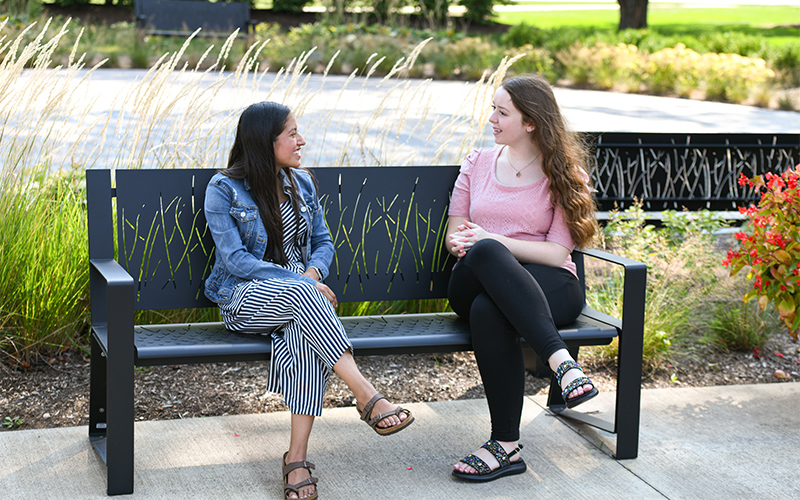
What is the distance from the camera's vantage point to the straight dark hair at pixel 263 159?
2881mm

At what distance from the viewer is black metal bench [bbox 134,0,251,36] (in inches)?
688

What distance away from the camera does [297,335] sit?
2.63 m

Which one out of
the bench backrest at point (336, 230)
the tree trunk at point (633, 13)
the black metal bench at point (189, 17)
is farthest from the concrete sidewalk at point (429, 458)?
the tree trunk at point (633, 13)

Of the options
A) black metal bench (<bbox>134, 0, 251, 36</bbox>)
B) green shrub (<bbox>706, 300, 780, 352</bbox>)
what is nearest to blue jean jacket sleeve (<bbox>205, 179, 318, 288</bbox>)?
green shrub (<bbox>706, 300, 780, 352</bbox>)

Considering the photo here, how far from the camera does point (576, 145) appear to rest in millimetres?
3209

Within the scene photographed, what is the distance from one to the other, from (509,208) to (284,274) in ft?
2.92

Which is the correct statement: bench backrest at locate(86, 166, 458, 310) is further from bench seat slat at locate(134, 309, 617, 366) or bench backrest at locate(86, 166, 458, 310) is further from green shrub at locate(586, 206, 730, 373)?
green shrub at locate(586, 206, 730, 373)

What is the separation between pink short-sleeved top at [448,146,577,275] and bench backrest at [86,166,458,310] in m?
0.16

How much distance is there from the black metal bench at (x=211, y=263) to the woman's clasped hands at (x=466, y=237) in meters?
0.27

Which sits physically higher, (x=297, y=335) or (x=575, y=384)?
(x=297, y=335)

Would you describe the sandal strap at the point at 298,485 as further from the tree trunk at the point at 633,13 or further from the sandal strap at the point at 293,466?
the tree trunk at the point at 633,13

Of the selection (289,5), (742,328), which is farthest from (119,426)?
(289,5)

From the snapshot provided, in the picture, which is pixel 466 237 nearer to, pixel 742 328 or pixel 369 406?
pixel 369 406

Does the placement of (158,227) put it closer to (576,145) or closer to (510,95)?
(510,95)
